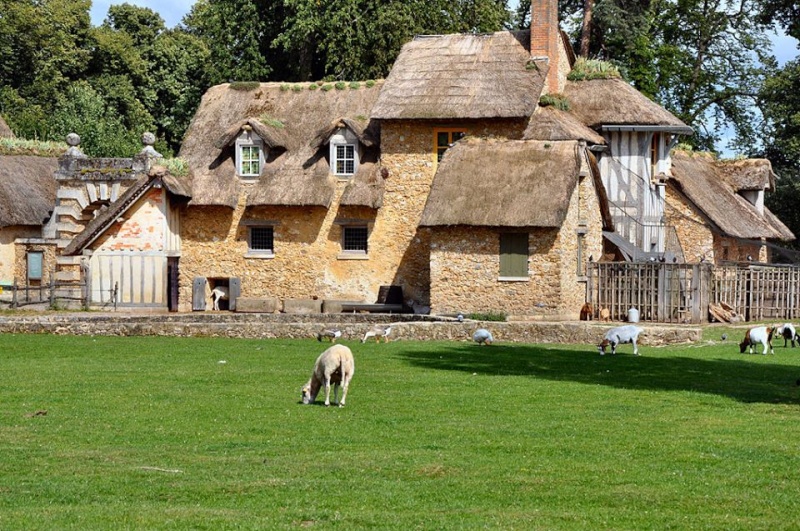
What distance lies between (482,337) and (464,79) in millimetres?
15762

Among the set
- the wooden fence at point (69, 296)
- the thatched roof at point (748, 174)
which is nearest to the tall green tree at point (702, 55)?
the thatched roof at point (748, 174)

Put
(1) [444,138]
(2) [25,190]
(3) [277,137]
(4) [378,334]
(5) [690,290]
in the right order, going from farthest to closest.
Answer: (2) [25,190]
(3) [277,137]
(1) [444,138]
(5) [690,290]
(4) [378,334]

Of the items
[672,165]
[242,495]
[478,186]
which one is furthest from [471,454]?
[672,165]

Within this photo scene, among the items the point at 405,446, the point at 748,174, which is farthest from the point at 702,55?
the point at 405,446

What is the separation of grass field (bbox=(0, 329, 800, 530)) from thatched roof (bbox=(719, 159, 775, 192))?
97.1 ft

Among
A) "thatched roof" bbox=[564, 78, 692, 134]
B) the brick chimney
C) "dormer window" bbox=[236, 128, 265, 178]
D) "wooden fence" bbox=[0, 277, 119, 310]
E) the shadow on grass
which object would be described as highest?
the brick chimney

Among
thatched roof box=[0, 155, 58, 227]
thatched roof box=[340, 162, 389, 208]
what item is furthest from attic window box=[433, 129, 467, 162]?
thatched roof box=[0, 155, 58, 227]

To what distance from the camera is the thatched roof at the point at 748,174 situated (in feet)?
177

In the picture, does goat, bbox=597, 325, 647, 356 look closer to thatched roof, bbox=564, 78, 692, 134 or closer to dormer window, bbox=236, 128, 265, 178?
thatched roof, bbox=564, 78, 692, 134

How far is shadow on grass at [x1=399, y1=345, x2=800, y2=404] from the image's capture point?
21.6m

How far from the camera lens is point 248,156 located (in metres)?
46.5

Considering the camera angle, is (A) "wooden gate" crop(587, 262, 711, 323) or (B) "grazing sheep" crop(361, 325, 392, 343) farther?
(A) "wooden gate" crop(587, 262, 711, 323)

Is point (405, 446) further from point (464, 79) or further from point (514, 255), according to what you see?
point (464, 79)

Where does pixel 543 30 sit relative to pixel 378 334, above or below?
above
